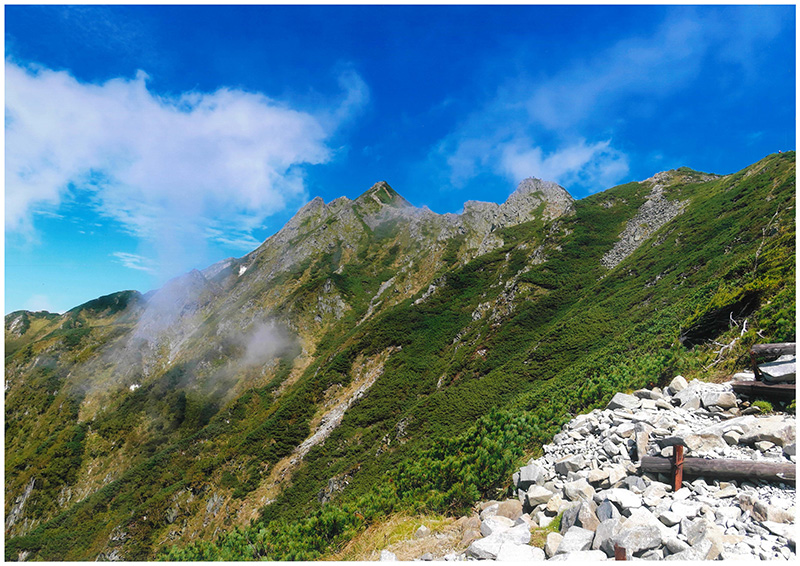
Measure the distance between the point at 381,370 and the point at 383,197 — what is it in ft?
366

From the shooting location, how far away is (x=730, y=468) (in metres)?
7.32

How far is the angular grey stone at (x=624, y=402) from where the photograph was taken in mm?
11198

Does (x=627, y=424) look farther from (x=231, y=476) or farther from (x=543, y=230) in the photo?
(x=543, y=230)

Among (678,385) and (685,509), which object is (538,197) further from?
(685,509)

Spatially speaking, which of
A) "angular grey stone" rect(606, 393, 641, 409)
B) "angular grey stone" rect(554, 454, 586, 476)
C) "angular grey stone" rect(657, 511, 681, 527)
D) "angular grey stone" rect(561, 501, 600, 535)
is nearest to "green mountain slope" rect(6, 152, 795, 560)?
"angular grey stone" rect(606, 393, 641, 409)

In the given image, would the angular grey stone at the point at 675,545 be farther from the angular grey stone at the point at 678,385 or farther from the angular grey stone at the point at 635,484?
the angular grey stone at the point at 678,385

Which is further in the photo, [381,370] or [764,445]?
[381,370]

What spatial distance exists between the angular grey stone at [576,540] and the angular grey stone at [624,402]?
17.4 feet

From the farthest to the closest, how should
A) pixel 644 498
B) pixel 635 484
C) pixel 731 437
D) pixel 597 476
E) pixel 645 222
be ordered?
pixel 645 222 → pixel 597 476 → pixel 731 437 → pixel 635 484 → pixel 644 498

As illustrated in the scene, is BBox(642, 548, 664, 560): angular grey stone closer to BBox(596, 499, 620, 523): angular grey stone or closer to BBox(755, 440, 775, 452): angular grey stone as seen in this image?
BBox(596, 499, 620, 523): angular grey stone

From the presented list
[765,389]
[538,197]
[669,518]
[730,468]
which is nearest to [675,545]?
[669,518]

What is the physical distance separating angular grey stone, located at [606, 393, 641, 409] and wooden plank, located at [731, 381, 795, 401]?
94.2 inches

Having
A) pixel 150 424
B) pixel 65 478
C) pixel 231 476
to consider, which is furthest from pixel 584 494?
pixel 65 478

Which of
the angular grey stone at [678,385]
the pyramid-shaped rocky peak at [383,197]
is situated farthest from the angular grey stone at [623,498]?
the pyramid-shaped rocky peak at [383,197]
